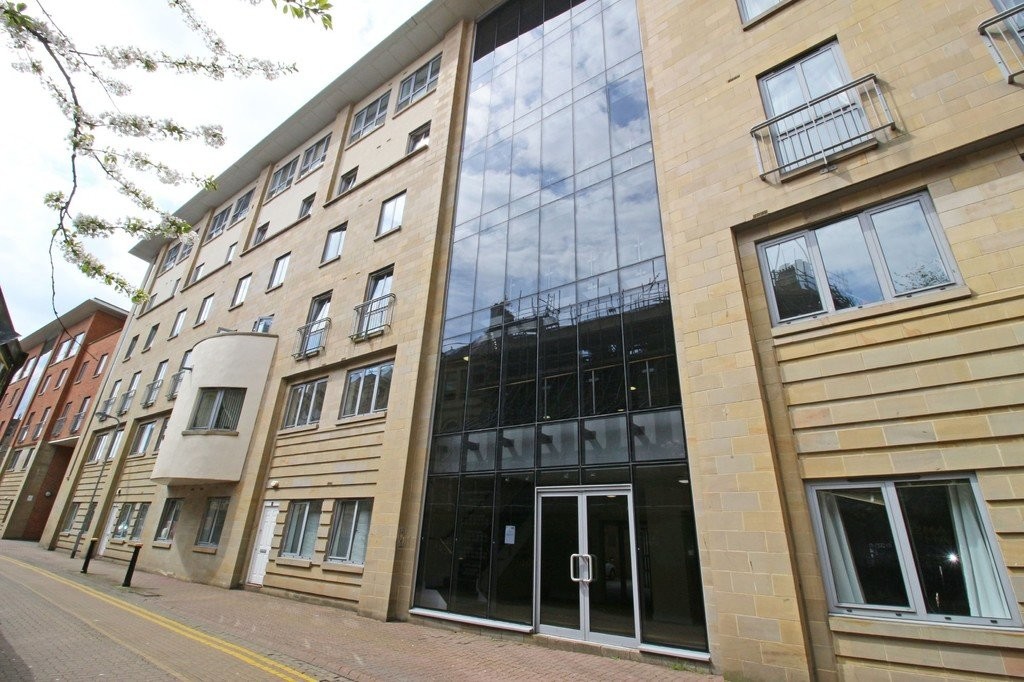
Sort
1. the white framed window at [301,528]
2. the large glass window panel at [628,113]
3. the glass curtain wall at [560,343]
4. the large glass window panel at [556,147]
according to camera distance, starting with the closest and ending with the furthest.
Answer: the glass curtain wall at [560,343], the large glass window panel at [628,113], the large glass window panel at [556,147], the white framed window at [301,528]

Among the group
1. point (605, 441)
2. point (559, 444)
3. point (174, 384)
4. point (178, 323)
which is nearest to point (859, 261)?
point (605, 441)

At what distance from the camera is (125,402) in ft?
83.9

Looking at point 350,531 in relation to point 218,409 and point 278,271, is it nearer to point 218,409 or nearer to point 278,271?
point 218,409

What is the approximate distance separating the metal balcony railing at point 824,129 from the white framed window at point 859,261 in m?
1.14

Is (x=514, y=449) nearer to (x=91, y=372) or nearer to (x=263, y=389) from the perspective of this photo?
(x=263, y=389)

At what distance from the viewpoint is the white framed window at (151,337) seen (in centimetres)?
2744

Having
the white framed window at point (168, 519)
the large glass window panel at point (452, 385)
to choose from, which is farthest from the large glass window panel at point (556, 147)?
the white framed window at point (168, 519)

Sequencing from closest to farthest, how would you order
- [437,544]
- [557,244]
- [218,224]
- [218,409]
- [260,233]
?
[437,544] → [557,244] → [218,409] → [260,233] → [218,224]

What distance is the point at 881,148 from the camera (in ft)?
23.1

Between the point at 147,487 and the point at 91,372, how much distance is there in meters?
18.1

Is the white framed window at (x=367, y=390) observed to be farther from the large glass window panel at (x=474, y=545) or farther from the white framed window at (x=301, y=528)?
the large glass window panel at (x=474, y=545)

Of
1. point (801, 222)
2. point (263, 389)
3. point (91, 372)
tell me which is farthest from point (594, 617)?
point (91, 372)

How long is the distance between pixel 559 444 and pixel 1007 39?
9.40 metres

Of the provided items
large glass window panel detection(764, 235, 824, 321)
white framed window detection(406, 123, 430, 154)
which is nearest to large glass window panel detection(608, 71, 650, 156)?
large glass window panel detection(764, 235, 824, 321)
